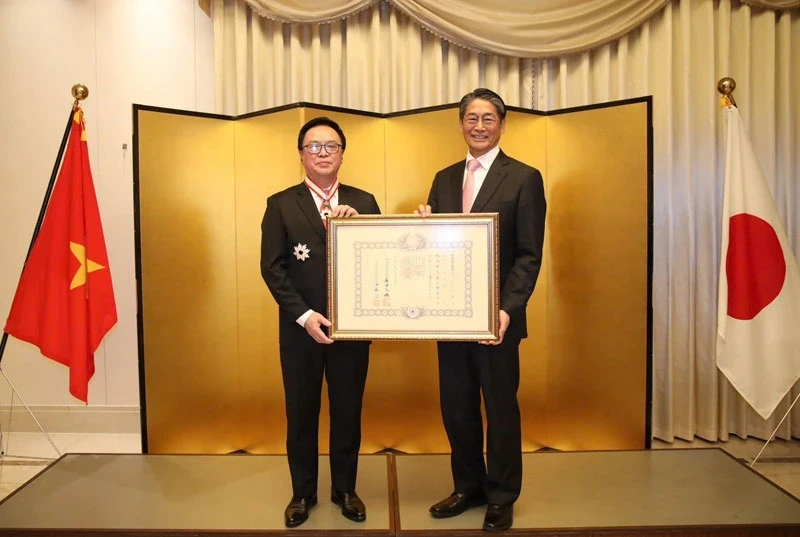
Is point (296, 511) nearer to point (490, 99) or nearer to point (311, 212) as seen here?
point (311, 212)

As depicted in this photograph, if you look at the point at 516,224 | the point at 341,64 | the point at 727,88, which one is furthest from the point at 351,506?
the point at 727,88

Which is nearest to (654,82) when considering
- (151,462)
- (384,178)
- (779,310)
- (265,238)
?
(779,310)

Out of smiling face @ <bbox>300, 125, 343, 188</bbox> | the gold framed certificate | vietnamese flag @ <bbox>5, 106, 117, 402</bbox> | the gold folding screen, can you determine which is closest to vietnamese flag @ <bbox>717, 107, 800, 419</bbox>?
the gold folding screen

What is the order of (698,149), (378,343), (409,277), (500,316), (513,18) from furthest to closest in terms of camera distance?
1. (698,149)
2. (513,18)
3. (378,343)
4. (409,277)
5. (500,316)

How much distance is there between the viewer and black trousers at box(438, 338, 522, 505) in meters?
2.22

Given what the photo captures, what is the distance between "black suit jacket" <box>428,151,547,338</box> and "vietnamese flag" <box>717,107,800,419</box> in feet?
4.64

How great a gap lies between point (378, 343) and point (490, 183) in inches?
53.3

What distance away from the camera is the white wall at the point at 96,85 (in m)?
3.72

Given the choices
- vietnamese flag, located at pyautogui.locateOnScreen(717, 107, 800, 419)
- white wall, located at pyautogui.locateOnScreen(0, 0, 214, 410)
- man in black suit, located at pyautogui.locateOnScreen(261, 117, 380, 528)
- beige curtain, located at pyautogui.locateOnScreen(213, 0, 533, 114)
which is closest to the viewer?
man in black suit, located at pyautogui.locateOnScreen(261, 117, 380, 528)

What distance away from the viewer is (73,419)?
3.83 m

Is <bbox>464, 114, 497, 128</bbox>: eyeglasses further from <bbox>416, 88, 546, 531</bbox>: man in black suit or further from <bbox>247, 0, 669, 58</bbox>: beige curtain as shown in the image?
<bbox>247, 0, 669, 58</bbox>: beige curtain

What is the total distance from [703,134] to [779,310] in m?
1.16

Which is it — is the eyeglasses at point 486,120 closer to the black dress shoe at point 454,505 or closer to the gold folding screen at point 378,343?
the gold folding screen at point 378,343

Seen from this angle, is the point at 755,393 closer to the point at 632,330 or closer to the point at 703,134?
the point at 632,330
